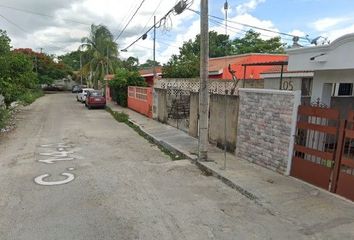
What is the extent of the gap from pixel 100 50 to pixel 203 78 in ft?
114

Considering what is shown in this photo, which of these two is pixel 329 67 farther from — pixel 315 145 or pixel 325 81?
pixel 315 145

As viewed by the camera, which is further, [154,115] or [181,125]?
[154,115]

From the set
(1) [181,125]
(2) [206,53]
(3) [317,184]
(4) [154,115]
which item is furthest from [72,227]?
(4) [154,115]

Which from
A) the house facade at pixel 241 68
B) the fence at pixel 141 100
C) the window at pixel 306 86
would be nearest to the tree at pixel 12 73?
the fence at pixel 141 100

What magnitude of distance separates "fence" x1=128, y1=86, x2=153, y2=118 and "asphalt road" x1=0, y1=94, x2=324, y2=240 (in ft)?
32.4

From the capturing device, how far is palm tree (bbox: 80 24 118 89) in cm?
4175

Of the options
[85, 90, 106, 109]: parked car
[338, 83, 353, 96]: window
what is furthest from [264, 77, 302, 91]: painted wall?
[85, 90, 106, 109]: parked car

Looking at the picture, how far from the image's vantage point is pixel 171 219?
5.60 m

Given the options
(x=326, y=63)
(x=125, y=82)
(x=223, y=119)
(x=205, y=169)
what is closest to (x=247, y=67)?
(x=125, y=82)

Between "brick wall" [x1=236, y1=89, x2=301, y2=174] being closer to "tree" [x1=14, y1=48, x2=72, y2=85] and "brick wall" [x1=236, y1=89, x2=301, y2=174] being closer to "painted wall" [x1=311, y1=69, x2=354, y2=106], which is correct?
"painted wall" [x1=311, y1=69, x2=354, y2=106]

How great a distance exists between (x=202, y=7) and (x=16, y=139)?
360 inches

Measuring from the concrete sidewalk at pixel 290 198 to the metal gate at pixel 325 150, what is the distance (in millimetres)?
241

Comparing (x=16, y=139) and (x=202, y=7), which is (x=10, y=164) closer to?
(x=16, y=139)

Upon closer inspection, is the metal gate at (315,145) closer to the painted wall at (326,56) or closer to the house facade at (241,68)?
the painted wall at (326,56)
